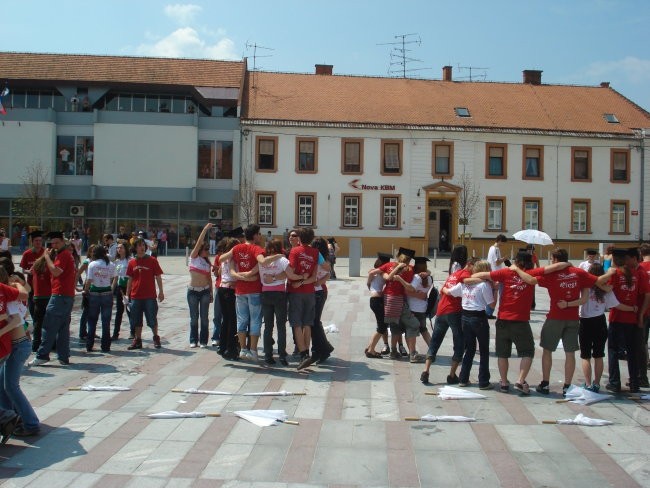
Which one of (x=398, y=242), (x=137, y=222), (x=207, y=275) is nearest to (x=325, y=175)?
(x=398, y=242)

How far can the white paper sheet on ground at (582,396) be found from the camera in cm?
751

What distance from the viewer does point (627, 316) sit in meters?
8.13

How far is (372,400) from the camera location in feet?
24.7

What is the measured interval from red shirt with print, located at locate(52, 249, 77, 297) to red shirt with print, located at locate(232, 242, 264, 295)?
7.61ft

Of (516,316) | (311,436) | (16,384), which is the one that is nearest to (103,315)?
(16,384)

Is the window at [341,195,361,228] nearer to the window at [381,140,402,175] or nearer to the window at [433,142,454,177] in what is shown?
the window at [381,140,402,175]

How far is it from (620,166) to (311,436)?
38556 mm

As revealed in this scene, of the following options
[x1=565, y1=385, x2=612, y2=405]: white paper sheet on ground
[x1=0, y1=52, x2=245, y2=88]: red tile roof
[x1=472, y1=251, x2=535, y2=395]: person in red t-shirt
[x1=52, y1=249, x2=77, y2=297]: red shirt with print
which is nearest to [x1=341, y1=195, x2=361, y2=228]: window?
[x1=0, y1=52, x2=245, y2=88]: red tile roof

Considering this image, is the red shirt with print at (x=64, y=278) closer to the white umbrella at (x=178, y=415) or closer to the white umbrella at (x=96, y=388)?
the white umbrella at (x=96, y=388)

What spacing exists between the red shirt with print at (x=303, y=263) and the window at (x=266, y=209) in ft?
93.9

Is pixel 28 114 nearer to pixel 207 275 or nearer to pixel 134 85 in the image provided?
pixel 134 85

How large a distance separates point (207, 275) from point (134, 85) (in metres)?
29.4

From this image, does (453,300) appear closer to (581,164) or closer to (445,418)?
(445,418)

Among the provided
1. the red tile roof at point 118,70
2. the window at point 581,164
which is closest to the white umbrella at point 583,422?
the red tile roof at point 118,70
